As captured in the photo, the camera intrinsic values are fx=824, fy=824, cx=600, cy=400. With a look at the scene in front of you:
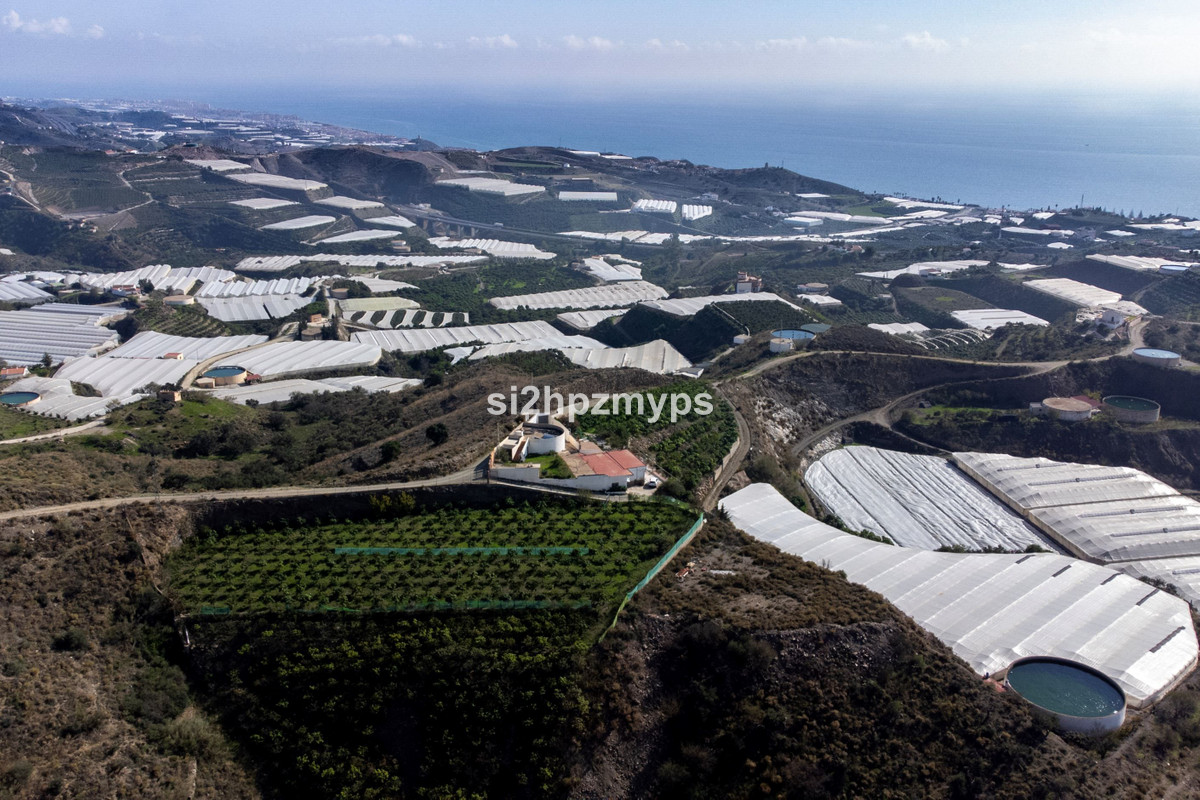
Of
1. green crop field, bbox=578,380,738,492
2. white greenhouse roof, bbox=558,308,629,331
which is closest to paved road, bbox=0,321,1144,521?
green crop field, bbox=578,380,738,492

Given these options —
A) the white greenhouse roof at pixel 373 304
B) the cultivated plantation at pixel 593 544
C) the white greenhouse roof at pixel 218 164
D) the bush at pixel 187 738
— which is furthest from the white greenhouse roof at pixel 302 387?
the white greenhouse roof at pixel 218 164

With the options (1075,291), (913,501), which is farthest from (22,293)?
(1075,291)

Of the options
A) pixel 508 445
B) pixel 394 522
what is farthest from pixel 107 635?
pixel 508 445

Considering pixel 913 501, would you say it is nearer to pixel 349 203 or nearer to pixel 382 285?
pixel 382 285

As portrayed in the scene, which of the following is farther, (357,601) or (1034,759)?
(357,601)

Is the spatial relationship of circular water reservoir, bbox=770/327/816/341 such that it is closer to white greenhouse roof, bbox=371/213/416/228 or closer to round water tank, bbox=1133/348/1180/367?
round water tank, bbox=1133/348/1180/367

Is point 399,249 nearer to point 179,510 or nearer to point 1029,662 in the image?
point 179,510
